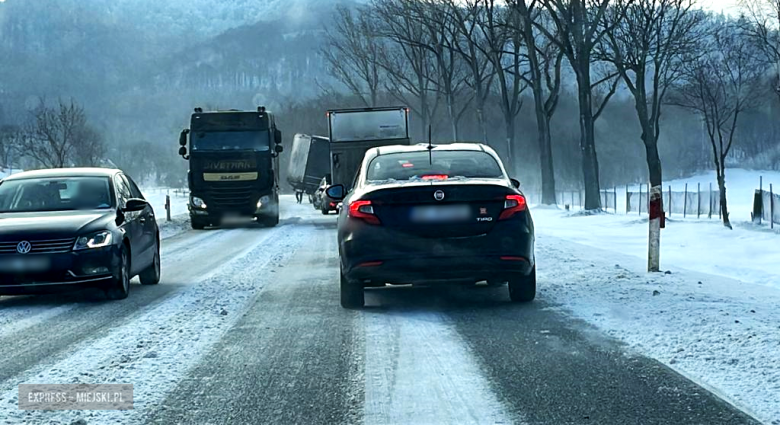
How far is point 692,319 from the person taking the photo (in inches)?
311

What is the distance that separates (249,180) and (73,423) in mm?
21237

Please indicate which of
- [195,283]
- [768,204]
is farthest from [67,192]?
[768,204]

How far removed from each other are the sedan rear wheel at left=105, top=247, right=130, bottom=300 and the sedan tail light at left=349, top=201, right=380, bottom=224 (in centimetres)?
304

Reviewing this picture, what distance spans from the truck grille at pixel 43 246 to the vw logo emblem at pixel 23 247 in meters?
0.02

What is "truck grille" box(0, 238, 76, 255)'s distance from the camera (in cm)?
943

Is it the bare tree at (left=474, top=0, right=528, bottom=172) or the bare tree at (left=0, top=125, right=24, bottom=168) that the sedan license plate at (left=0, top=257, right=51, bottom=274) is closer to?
the bare tree at (left=474, top=0, right=528, bottom=172)

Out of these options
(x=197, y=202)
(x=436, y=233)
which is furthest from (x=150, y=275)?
(x=197, y=202)

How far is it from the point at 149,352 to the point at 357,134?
2155 cm

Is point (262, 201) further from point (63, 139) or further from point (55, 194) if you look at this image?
point (63, 139)

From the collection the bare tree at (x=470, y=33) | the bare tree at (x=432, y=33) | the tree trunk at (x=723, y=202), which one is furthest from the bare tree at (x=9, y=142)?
the tree trunk at (x=723, y=202)

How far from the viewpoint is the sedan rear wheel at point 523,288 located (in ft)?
30.1

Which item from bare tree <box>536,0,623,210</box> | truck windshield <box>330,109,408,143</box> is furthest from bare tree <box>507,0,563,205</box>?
truck windshield <box>330,109,408,143</box>

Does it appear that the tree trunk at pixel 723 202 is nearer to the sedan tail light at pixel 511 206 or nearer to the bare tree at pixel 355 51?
the sedan tail light at pixel 511 206

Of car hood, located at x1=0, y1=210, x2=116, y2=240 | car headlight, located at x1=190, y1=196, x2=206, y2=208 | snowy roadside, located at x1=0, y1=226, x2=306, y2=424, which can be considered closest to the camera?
snowy roadside, located at x1=0, y1=226, x2=306, y2=424
